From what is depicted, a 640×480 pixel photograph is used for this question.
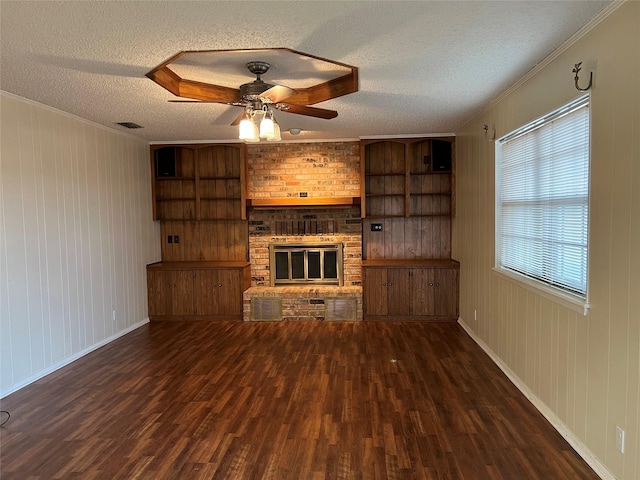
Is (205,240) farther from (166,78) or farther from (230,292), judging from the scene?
(166,78)

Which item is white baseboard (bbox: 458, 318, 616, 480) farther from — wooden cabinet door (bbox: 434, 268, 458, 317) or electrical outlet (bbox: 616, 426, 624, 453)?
wooden cabinet door (bbox: 434, 268, 458, 317)

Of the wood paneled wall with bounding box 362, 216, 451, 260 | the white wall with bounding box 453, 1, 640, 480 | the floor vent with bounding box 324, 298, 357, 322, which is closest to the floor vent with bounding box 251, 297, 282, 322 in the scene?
the floor vent with bounding box 324, 298, 357, 322

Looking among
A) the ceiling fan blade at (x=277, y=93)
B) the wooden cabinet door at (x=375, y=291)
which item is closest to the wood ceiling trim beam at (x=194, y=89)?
the ceiling fan blade at (x=277, y=93)

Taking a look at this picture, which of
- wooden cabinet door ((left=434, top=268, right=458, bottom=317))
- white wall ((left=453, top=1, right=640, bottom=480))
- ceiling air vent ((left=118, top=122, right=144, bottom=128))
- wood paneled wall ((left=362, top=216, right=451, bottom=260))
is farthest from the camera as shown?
wood paneled wall ((left=362, top=216, right=451, bottom=260))

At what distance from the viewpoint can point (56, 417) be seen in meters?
3.03

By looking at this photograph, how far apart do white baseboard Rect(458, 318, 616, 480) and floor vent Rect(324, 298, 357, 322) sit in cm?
192

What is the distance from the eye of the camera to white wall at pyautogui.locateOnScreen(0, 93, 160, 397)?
346 cm

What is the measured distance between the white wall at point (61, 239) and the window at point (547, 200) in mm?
4193

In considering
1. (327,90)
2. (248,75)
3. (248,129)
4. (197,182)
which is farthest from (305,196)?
(248,129)

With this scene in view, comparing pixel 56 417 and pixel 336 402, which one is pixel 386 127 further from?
pixel 56 417

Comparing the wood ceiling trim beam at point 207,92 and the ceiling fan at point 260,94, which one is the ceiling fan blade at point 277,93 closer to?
the ceiling fan at point 260,94

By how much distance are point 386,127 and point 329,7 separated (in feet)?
10.6

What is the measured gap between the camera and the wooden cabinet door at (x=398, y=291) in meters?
5.53

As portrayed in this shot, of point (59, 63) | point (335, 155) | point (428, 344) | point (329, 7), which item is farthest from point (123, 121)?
point (428, 344)
